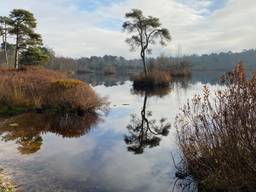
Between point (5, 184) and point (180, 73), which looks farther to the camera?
point (180, 73)

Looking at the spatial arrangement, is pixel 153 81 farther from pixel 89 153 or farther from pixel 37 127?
pixel 89 153

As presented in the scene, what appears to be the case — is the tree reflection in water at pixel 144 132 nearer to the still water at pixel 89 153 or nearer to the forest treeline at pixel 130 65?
the still water at pixel 89 153

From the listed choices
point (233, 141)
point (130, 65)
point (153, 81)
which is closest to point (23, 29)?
point (153, 81)

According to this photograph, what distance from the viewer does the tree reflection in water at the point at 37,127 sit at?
26.8 feet

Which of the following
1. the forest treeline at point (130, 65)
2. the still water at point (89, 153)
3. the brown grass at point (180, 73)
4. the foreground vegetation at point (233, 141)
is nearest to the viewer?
the foreground vegetation at point (233, 141)

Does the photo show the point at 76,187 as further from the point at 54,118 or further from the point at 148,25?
the point at 148,25

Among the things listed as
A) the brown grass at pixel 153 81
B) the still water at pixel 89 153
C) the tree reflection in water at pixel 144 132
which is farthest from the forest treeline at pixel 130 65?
the still water at pixel 89 153

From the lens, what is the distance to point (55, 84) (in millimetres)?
13664

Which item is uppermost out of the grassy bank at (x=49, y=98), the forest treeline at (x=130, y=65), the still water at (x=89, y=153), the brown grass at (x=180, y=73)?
the forest treeline at (x=130, y=65)

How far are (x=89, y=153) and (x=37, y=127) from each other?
347 cm

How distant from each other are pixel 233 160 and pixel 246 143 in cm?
41

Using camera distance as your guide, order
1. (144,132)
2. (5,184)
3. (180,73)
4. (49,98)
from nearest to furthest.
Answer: (5,184) < (144,132) < (49,98) < (180,73)

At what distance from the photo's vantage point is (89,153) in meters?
7.45

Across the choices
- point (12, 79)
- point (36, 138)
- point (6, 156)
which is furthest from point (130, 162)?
point (12, 79)
